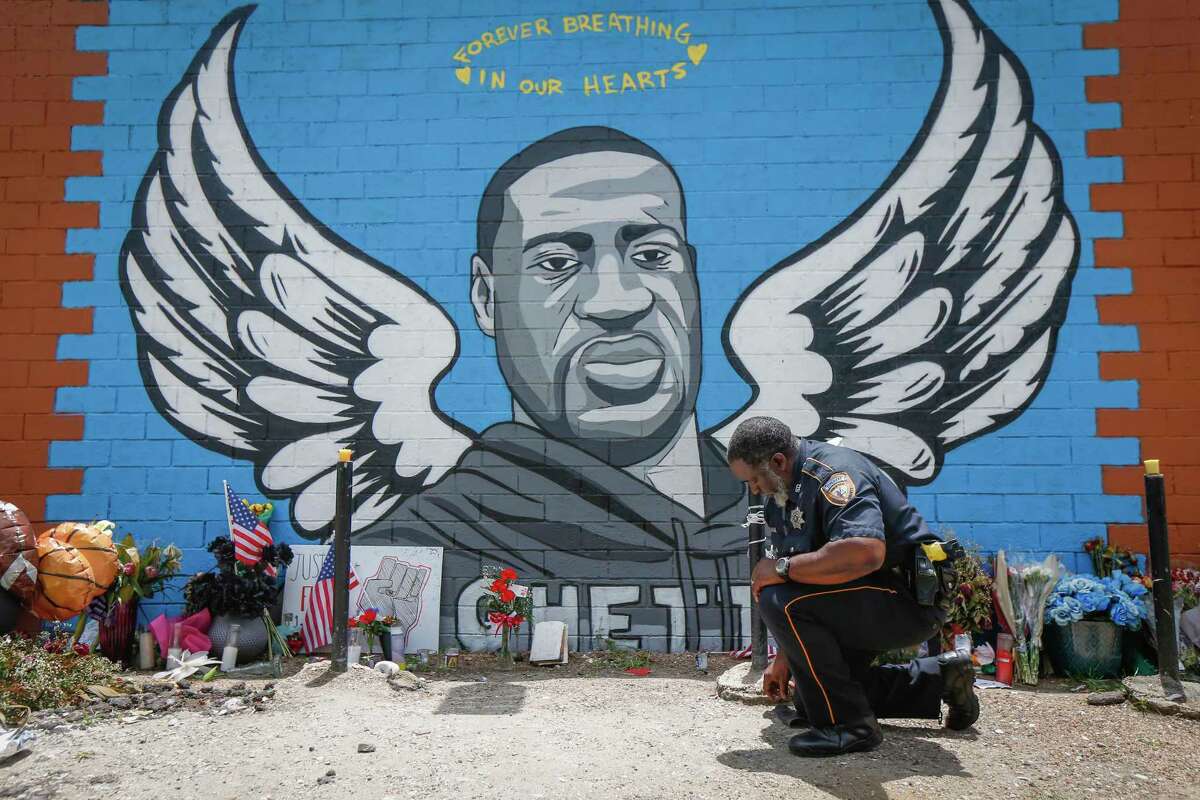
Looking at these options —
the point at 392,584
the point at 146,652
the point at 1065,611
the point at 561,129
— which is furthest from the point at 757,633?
the point at 146,652

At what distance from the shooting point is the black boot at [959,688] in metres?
3.82

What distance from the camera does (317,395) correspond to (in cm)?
595

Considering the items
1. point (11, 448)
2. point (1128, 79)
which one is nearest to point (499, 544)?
point (11, 448)

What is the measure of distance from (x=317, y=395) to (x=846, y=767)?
395 cm

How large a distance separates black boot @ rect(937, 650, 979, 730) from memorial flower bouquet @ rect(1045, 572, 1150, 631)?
150 cm

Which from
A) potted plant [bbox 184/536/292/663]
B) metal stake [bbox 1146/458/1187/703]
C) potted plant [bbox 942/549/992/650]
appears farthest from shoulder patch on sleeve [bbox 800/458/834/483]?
potted plant [bbox 184/536/292/663]

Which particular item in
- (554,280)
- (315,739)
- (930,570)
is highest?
(554,280)

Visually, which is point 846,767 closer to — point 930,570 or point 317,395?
point 930,570

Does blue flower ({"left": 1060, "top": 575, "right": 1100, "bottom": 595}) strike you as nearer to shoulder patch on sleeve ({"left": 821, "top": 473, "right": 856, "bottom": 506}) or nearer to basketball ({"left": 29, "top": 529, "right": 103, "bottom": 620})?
shoulder patch on sleeve ({"left": 821, "top": 473, "right": 856, "bottom": 506})

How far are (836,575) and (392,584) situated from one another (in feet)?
10.5

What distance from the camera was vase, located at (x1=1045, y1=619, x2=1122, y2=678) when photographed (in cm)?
505

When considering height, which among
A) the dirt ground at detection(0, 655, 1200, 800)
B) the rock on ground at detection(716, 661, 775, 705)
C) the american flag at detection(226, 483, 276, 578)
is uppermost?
the american flag at detection(226, 483, 276, 578)

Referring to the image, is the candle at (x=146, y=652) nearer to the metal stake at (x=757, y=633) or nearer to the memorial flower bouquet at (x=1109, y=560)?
the metal stake at (x=757, y=633)

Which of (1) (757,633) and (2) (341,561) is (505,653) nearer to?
(2) (341,561)
